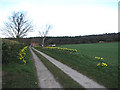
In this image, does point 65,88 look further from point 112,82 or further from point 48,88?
point 112,82

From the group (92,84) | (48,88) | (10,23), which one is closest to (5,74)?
(48,88)

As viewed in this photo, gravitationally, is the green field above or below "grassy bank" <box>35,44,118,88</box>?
above

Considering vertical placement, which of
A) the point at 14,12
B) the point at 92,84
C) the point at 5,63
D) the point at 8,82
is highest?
the point at 14,12

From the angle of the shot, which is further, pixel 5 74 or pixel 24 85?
pixel 5 74

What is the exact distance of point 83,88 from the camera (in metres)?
4.47

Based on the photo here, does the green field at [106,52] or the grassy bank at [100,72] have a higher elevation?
the green field at [106,52]

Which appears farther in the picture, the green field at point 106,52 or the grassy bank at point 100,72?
the green field at point 106,52

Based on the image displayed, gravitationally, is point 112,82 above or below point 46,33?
below

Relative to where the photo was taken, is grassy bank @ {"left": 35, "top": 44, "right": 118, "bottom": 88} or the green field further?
the green field

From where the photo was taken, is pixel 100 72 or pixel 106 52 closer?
pixel 100 72

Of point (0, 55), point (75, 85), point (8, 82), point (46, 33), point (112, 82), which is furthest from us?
point (46, 33)

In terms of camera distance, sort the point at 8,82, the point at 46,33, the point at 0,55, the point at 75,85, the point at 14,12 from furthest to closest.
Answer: the point at 46,33 < the point at 14,12 < the point at 0,55 < the point at 75,85 < the point at 8,82

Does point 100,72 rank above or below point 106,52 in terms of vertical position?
below

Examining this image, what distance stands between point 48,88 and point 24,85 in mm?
1046
